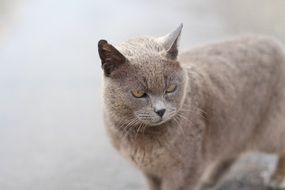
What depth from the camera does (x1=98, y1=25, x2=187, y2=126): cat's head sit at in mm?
2592

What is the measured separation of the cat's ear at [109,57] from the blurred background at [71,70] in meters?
0.78

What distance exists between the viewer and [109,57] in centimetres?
257

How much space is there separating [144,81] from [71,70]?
2.34m

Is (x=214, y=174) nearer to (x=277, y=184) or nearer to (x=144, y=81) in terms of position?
(x=277, y=184)

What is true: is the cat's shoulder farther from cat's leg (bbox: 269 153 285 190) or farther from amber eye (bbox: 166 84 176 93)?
cat's leg (bbox: 269 153 285 190)

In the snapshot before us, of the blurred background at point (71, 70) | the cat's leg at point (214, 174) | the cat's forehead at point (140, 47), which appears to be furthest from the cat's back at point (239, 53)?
the cat's leg at point (214, 174)

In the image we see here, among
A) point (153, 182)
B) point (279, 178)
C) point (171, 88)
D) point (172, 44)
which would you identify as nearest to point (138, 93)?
point (171, 88)

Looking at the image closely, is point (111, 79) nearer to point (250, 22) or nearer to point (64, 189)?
point (64, 189)

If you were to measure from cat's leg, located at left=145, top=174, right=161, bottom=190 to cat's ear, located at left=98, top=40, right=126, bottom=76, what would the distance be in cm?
81

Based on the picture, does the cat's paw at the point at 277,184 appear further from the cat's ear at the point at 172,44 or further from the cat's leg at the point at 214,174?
the cat's ear at the point at 172,44

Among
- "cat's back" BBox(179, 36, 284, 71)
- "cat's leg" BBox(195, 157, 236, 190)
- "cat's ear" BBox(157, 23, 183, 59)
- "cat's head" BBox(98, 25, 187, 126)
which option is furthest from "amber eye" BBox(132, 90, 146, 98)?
"cat's leg" BBox(195, 157, 236, 190)

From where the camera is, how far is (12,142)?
152 inches

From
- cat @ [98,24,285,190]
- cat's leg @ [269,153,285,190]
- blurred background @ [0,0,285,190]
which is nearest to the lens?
cat @ [98,24,285,190]

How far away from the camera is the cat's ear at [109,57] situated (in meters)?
2.51
